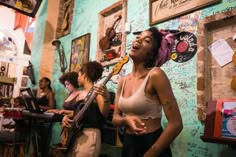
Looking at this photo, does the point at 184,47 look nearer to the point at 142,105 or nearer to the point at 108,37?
the point at 142,105

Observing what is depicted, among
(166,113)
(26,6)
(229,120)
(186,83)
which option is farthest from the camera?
(26,6)

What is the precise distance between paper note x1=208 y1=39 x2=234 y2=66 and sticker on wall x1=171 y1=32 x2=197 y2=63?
14cm

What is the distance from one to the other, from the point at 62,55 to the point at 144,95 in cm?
268

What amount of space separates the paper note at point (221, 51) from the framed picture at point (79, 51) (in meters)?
1.77

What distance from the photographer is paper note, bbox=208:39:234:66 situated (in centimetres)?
158

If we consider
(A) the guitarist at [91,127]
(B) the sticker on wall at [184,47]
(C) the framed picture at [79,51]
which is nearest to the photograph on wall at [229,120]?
(B) the sticker on wall at [184,47]

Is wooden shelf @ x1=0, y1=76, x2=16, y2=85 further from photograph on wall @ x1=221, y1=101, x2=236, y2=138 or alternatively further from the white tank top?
photograph on wall @ x1=221, y1=101, x2=236, y2=138

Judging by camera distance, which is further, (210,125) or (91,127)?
(91,127)

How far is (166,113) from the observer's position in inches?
43.6

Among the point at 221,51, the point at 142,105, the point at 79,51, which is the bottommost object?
the point at 142,105

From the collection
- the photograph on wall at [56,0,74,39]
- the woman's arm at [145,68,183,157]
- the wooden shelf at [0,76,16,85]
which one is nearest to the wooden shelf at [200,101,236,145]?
the woman's arm at [145,68,183,157]

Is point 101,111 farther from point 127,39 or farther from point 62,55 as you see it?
point 62,55

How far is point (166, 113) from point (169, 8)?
126cm

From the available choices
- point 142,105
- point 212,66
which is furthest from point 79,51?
point 142,105
